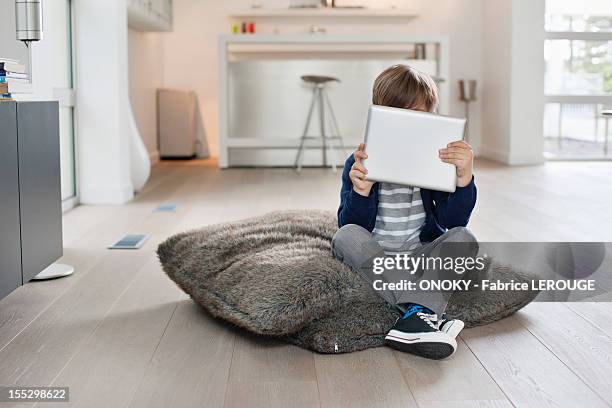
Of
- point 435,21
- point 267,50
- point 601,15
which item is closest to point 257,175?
point 267,50

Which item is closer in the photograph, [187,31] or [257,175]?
[257,175]

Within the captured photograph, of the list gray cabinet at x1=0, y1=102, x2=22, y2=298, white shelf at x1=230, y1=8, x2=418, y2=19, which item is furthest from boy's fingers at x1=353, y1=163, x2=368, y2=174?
white shelf at x1=230, y1=8, x2=418, y2=19

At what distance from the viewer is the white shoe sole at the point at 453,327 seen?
1933mm

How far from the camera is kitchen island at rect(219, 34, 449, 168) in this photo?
6609 mm

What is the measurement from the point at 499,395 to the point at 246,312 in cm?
62

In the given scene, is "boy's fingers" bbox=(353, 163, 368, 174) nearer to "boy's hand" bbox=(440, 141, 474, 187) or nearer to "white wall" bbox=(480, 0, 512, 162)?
"boy's hand" bbox=(440, 141, 474, 187)

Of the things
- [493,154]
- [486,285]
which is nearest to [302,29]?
[493,154]

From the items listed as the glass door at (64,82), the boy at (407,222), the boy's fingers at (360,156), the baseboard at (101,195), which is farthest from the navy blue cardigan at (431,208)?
the baseboard at (101,195)

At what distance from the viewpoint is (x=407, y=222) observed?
2.12 meters

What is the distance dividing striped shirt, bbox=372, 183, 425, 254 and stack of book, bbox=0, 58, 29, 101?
104 centimetres

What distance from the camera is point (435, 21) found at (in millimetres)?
7965

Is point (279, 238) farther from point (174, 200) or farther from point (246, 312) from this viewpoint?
point (174, 200)

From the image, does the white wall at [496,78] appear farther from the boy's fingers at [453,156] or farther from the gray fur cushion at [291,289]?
the boy's fingers at [453,156]

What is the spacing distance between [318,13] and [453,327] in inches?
246
